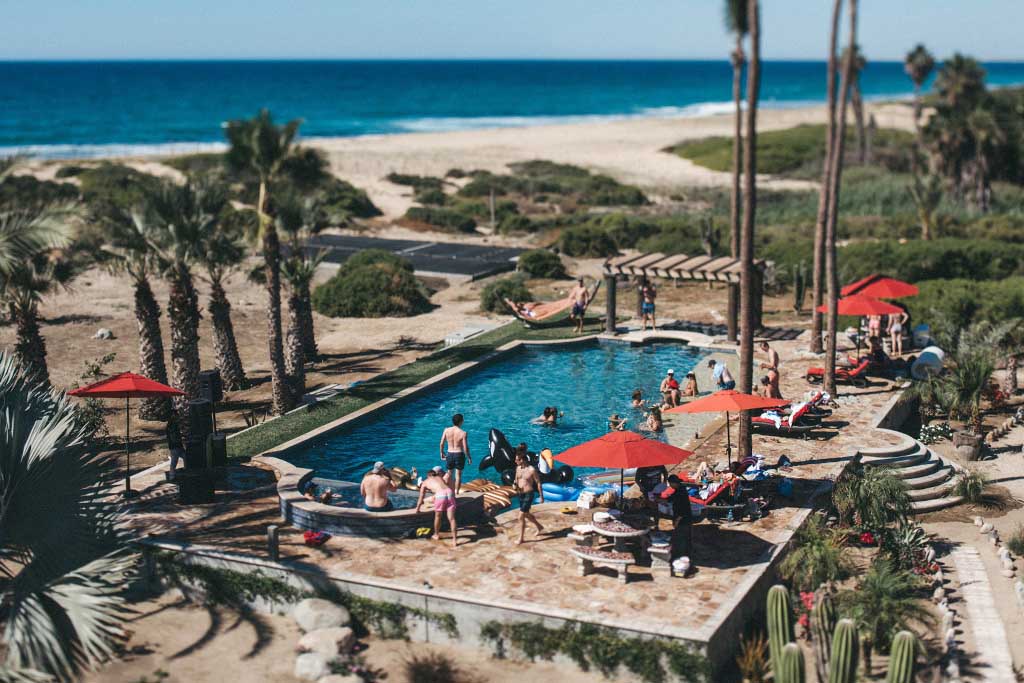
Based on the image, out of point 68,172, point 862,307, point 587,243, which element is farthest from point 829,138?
point 68,172

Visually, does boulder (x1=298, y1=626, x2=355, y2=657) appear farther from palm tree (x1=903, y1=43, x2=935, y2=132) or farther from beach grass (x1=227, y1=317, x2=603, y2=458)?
palm tree (x1=903, y1=43, x2=935, y2=132)

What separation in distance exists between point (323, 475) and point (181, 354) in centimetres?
553

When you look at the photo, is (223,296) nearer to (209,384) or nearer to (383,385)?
(383,385)

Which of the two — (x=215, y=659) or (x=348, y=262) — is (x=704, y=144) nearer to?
(x=348, y=262)

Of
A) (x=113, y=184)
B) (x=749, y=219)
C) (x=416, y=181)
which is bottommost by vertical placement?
(x=416, y=181)

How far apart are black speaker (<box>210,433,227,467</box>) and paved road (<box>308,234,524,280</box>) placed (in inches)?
839

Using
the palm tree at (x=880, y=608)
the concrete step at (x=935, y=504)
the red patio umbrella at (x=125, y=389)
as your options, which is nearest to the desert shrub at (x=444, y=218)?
the red patio umbrella at (x=125, y=389)

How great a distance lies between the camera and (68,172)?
69625 mm

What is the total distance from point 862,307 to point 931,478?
245 inches

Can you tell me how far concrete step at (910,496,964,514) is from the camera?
18.4 metres

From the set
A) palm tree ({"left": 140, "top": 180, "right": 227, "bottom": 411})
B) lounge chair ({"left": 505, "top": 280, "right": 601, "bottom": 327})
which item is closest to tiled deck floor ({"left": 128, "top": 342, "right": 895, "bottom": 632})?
palm tree ({"left": 140, "top": 180, "right": 227, "bottom": 411})

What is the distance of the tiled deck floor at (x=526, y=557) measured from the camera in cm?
1366

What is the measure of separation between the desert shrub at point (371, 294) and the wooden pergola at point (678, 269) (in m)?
8.09

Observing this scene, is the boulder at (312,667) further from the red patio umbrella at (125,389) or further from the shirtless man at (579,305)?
the shirtless man at (579,305)
